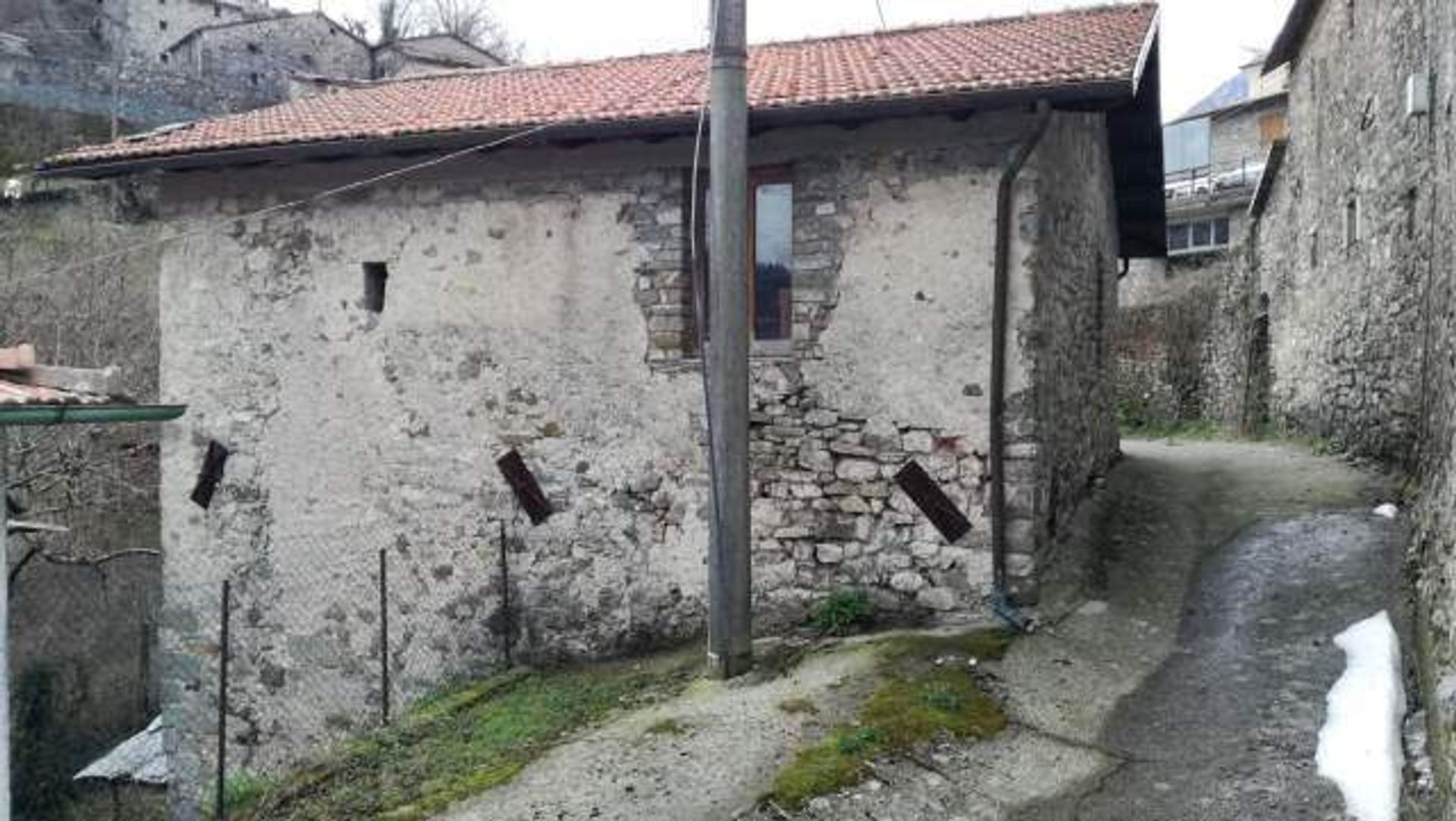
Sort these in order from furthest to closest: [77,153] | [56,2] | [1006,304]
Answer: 1. [56,2]
2. [77,153]
3. [1006,304]

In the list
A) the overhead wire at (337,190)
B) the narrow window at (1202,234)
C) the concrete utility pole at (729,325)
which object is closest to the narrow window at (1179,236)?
the narrow window at (1202,234)

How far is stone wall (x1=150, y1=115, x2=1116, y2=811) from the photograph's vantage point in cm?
752

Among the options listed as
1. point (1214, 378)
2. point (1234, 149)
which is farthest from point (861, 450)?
point (1234, 149)

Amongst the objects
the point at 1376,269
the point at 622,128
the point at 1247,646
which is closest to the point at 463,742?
the point at 622,128

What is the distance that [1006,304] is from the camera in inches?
289

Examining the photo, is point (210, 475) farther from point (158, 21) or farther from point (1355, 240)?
point (158, 21)

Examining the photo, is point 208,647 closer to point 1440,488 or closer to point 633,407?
point 633,407

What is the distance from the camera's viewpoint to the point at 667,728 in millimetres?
6000

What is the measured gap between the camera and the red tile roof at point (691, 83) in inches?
290

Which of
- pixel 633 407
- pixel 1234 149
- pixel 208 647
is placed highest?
pixel 1234 149

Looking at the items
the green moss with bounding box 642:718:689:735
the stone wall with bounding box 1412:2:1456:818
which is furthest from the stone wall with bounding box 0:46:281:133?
the stone wall with bounding box 1412:2:1456:818

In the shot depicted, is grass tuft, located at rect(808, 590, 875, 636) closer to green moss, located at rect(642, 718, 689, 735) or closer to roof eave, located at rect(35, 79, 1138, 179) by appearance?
green moss, located at rect(642, 718, 689, 735)

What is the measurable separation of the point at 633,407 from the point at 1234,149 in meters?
30.4

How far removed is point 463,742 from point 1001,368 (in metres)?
3.88
